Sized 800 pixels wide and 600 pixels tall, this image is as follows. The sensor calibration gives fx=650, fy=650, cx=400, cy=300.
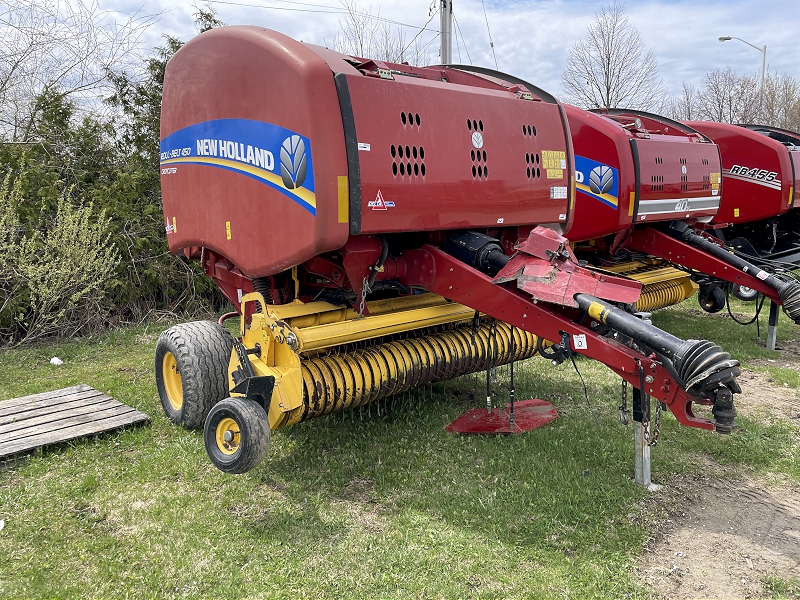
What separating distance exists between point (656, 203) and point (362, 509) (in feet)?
16.0

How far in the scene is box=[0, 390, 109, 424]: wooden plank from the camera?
15.5 feet

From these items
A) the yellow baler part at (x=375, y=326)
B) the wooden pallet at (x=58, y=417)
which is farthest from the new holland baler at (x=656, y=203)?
the wooden pallet at (x=58, y=417)

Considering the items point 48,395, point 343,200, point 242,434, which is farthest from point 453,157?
point 48,395

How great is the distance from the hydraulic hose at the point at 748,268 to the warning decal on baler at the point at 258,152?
4675 mm

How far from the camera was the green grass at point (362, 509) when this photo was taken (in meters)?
2.94

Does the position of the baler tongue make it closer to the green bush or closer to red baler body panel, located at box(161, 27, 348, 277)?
red baler body panel, located at box(161, 27, 348, 277)

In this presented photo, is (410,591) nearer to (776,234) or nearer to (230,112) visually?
(230,112)

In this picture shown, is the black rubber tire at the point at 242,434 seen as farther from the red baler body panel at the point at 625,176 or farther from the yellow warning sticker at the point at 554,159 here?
the red baler body panel at the point at 625,176

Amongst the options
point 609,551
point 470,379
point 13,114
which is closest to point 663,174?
point 470,379

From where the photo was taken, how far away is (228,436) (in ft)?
11.3

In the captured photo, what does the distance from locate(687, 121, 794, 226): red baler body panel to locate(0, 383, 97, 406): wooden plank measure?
759 cm

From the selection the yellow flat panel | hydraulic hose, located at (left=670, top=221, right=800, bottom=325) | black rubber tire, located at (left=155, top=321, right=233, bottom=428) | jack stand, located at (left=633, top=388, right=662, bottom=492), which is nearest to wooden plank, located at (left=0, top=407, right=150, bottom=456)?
black rubber tire, located at (left=155, top=321, right=233, bottom=428)

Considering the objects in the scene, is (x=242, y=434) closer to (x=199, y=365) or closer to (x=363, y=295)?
(x=363, y=295)

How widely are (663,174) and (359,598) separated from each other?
5.68 m
